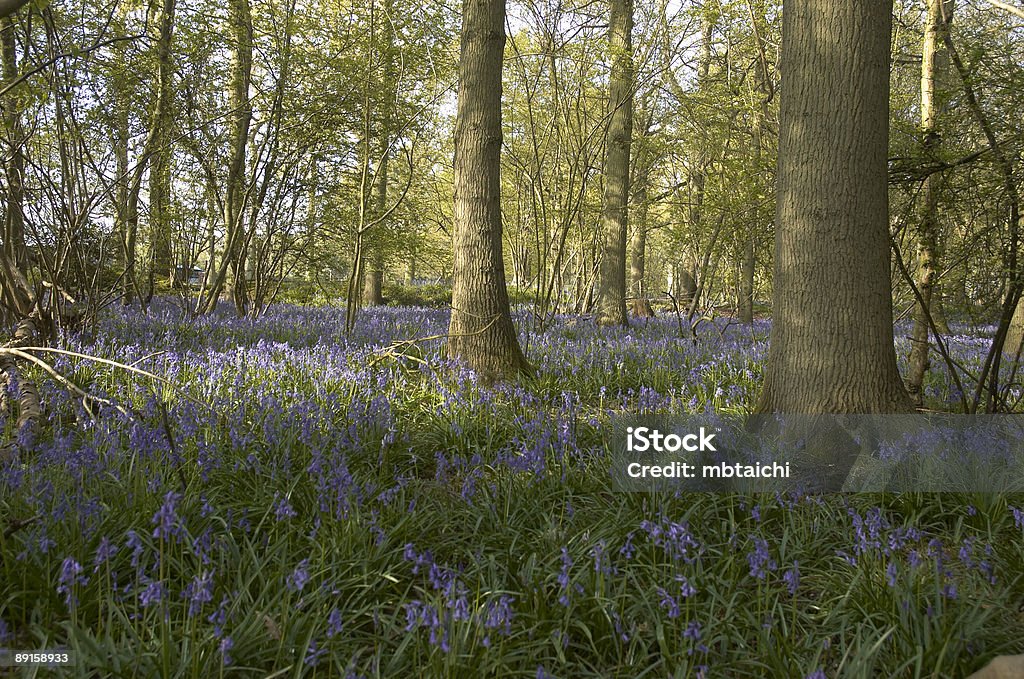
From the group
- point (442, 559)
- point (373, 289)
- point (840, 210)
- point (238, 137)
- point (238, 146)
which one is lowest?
point (442, 559)

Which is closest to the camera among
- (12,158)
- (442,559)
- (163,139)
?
(442,559)

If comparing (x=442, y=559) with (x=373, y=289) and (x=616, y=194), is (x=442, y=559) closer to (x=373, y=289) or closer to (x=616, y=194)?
(x=616, y=194)

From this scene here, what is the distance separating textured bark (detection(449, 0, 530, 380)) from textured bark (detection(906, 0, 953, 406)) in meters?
3.47

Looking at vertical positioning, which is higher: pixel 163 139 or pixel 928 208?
pixel 163 139

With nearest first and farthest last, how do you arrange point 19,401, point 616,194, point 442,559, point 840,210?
point 442,559
point 840,210
point 19,401
point 616,194

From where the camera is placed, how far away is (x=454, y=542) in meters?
2.68

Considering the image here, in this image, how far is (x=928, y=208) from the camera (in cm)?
474

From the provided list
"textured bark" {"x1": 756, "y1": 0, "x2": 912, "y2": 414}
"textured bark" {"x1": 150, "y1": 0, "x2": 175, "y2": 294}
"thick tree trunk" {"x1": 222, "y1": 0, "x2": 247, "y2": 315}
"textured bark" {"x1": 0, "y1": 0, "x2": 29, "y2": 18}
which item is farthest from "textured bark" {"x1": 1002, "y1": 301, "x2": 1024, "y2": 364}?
"textured bark" {"x1": 150, "y1": 0, "x2": 175, "y2": 294}

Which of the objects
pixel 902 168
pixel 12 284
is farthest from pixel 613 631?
pixel 12 284

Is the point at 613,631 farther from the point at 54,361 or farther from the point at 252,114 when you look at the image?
the point at 252,114

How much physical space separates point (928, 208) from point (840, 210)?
190 centimetres

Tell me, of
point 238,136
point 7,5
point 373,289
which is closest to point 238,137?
point 238,136

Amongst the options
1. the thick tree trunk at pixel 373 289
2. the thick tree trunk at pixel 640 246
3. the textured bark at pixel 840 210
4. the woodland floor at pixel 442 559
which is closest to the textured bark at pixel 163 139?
the woodland floor at pixel 442 559

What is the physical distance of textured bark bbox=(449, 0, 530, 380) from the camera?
5.59 meters
